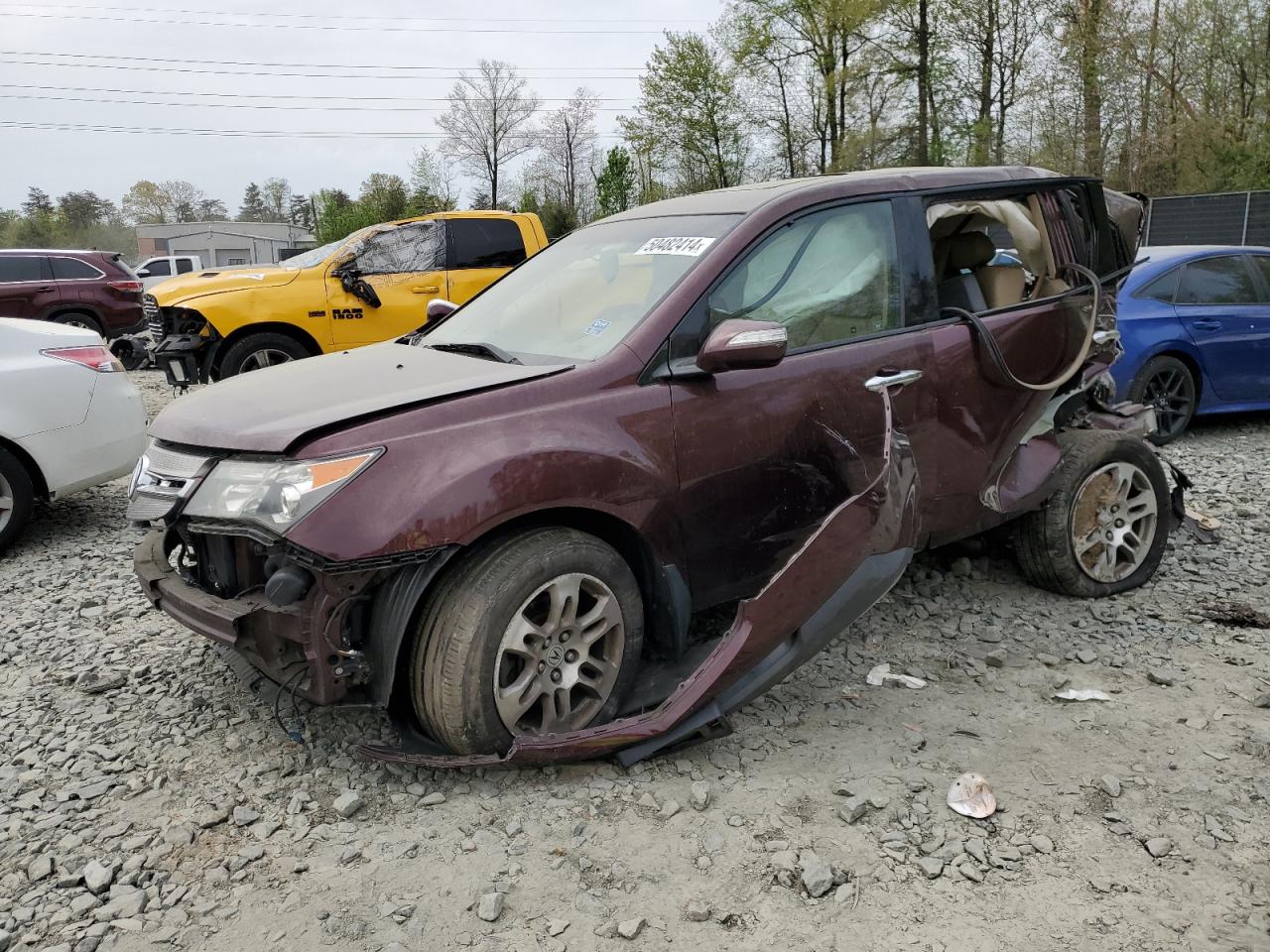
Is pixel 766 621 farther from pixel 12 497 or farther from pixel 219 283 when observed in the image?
pixel 219 283

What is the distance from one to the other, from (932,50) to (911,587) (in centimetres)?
3550

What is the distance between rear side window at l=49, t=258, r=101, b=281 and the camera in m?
15.8

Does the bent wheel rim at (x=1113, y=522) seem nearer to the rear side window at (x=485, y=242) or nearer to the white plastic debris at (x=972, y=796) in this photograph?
the white plastic debris at (x=972, y=796)

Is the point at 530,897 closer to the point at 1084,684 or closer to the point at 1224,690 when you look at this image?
the point at 1084,684

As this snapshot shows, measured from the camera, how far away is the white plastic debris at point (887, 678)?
379 centimetres

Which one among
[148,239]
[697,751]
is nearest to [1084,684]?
[697,751]

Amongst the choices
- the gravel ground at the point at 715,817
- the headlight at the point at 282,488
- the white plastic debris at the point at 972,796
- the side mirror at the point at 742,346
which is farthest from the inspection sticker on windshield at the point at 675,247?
the white plastic debris at the point at 972,796

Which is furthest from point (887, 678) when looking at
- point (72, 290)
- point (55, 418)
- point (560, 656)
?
point (72, 290)

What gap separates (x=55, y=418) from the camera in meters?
5.61

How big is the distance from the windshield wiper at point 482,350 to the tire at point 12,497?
10.3ft

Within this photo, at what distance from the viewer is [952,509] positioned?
4.03 m

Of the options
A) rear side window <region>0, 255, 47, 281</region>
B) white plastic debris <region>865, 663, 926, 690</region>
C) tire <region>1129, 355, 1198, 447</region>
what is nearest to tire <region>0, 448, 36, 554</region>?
white plastic debris <region>865, 663, 926, 690</region>

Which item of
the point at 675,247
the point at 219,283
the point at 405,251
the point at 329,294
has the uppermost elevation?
the point at 405,251

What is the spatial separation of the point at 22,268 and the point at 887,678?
16543mm
